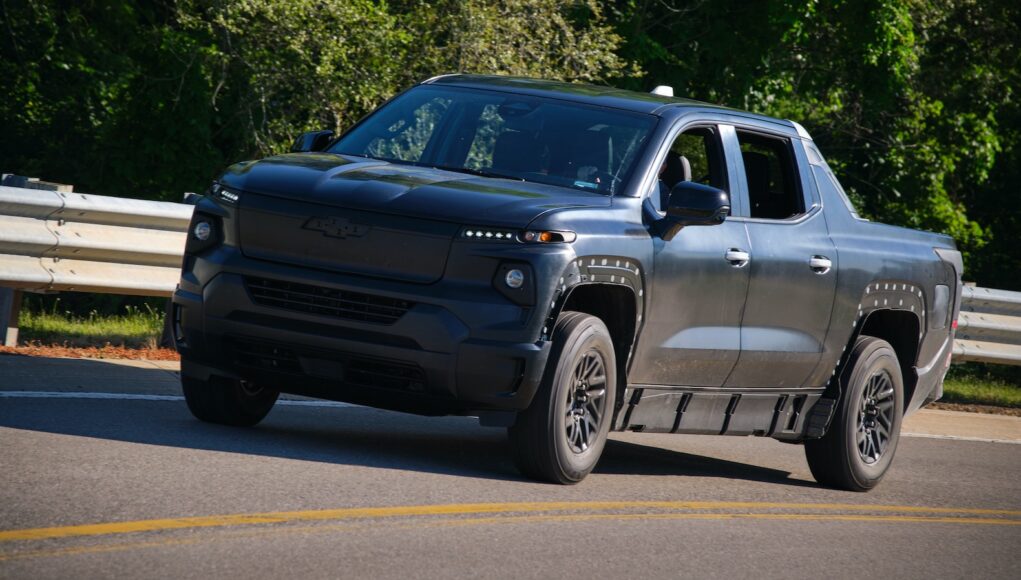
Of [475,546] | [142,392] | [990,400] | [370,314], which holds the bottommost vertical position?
[990,400]

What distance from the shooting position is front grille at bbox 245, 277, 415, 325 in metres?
7.03

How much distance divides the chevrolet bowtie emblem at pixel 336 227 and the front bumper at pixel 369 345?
192 millimetres

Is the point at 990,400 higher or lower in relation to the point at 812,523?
lower

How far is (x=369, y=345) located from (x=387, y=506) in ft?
2.81

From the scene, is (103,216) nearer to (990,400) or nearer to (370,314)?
(370,314)

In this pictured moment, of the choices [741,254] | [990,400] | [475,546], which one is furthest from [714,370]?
[990,400]

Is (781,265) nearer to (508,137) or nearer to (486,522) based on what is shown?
(508,137)

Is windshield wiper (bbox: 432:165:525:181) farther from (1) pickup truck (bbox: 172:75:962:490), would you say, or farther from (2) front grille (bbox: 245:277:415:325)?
(2) front grille (bbox: 245:277:415:325)

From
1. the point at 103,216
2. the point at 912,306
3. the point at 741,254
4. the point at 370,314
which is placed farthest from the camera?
the point at 103,216

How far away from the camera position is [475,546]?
607 centimetres

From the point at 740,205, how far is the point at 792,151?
36.3 inches

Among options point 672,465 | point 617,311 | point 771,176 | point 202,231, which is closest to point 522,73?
point 771,176

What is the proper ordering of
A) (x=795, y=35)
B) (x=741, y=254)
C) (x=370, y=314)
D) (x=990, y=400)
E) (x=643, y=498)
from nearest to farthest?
(x=370, y=314)
(x=643, y=498)
(x=741, y=254)
(x=990, y=400)
(x=795, y=35)

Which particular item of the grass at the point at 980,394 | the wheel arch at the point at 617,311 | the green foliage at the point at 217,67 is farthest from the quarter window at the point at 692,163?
the green foliage at the point at 217,67
